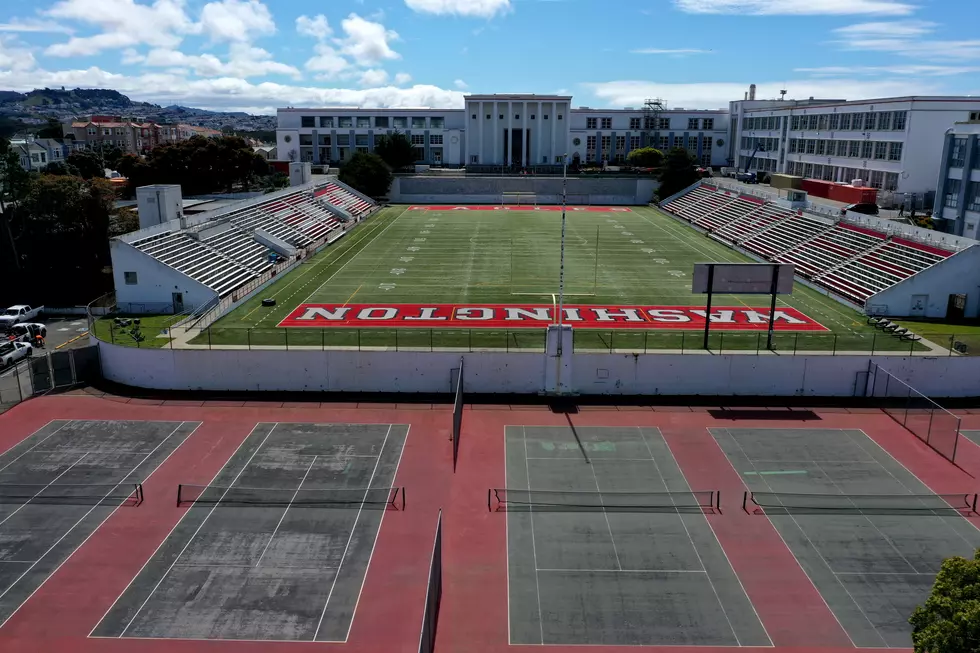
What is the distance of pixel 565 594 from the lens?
673 inches

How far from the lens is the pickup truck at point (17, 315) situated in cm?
4166

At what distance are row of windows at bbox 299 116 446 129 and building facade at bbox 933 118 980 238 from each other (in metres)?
79.7

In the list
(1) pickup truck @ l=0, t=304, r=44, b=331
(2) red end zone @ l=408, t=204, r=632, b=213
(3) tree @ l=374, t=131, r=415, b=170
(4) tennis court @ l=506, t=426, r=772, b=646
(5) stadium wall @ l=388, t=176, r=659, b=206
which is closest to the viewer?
(4) tennis court @ l=506, t=426, r=772, b=646

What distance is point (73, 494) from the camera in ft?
71.1

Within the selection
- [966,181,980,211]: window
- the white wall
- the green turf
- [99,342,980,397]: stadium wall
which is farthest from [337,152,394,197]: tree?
[966,181,980,211]: window

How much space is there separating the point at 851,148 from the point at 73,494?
76072 millimetres

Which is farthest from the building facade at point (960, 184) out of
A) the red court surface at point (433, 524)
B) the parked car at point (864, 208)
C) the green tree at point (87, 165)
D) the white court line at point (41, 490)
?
the green tree at point (87, 165)

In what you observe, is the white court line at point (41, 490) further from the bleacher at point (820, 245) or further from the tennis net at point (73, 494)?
the bleacher at point (820, 245)

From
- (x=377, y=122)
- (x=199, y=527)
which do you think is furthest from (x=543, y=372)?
(x=377, y=122)

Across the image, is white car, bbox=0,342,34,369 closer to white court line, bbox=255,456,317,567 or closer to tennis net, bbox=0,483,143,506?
tennis net, bbox=0,483,143,506

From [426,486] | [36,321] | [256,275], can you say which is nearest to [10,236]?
[36,321]

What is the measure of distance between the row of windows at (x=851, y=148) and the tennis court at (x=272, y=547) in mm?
60335

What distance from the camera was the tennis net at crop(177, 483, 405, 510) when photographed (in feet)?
69.6

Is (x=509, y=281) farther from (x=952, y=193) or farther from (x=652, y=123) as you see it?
(x=652, y=123)
